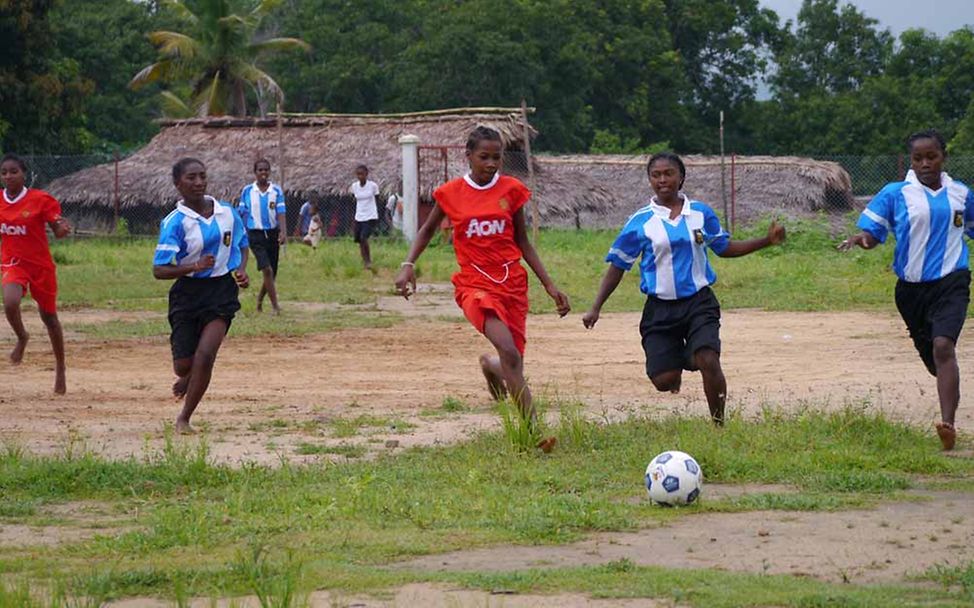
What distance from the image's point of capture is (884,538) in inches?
252

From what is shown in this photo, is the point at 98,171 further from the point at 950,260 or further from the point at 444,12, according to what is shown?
the point at 950,260

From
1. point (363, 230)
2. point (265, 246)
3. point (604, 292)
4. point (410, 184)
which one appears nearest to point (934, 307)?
point (604, 292)

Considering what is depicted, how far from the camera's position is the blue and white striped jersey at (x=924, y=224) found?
8.79 meters

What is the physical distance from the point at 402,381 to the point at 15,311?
3246 millimetres

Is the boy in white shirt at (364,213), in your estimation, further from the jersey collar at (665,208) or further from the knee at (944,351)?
the knee at (944,351)

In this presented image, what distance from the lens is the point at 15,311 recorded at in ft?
41.7

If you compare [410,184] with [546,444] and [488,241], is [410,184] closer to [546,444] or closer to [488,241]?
[488,241]

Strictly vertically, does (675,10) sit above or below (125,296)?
above

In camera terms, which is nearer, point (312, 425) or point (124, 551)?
A: point (124, 551)

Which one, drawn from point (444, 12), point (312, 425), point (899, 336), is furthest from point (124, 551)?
point (444, 12)

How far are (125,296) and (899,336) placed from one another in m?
10.9

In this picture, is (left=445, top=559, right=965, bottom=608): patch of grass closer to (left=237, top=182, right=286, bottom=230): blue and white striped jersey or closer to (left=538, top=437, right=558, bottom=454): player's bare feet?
(left=538, top=437, right=558, bottom=454): player's bare feet

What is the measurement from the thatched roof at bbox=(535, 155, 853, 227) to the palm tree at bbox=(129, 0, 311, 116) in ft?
37.6

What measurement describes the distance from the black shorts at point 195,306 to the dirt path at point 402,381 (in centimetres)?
59
